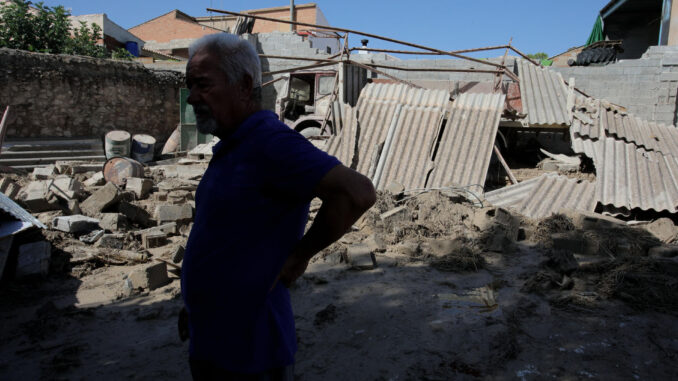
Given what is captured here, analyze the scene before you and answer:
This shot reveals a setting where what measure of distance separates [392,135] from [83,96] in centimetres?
899

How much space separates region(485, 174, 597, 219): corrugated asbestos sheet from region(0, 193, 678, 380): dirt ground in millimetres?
1119

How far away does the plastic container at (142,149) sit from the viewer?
11070 mm

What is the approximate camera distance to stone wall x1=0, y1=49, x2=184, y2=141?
10.5m

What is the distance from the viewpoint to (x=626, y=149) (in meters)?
6.78

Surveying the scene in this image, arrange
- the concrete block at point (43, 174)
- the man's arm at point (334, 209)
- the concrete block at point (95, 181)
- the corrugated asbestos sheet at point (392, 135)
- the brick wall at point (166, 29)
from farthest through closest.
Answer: the brick wall at point (166, 29) → the concrete block at point (43, 174) → the concrete block at point (95, 181) → the corrugated asbestos sheet at point (392, 135) → the man's arm at point (334, 209)

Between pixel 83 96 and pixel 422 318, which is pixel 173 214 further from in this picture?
pixel 83 96

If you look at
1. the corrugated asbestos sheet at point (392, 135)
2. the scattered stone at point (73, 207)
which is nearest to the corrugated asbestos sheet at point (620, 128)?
the corrugated asbestos sheet at point (392, 135)

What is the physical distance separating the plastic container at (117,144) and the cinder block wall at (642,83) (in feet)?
35.2

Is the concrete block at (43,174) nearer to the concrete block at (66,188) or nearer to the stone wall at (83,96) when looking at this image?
the concrete block at (66,188)

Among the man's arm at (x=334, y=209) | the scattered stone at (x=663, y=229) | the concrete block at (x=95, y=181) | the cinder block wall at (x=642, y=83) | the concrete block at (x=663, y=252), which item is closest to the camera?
the man's arm at (x=334, y=209)

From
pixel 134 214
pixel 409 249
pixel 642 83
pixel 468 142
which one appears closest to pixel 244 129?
pixel 409 249

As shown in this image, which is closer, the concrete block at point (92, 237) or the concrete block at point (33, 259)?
the concrete block at point (33, 259)

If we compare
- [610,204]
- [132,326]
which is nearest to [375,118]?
[610,204]

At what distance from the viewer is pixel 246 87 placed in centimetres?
138
